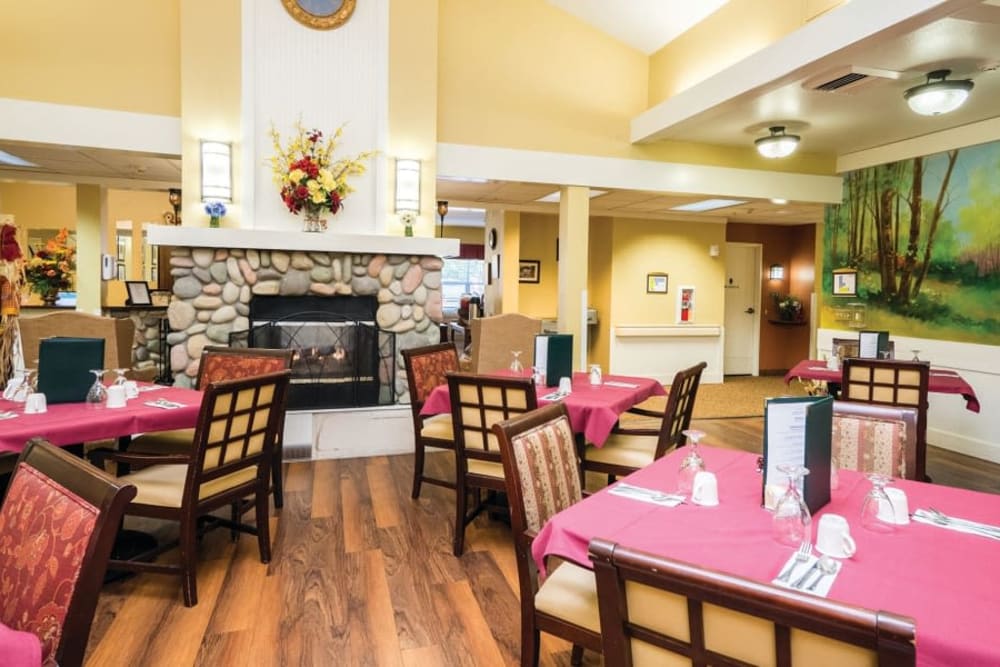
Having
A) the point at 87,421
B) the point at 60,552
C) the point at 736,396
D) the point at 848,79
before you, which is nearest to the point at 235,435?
the point at 87,421

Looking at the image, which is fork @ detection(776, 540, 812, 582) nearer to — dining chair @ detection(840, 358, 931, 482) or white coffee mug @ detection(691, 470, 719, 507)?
white coffee mug @ detection(691, 470, 719, 507)

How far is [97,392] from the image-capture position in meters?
2.84

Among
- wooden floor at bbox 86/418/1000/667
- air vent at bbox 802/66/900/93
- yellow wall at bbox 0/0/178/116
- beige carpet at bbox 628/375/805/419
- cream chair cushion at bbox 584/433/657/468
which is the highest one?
yellow wall at bbox 0/0/178/116

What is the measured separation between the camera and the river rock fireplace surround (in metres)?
4.52

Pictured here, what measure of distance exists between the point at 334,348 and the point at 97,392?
89.8 inches

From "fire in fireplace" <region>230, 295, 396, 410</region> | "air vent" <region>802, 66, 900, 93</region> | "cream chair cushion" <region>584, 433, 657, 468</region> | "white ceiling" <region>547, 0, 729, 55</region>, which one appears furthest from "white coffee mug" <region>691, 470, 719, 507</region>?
"white ceiling" <region>547, 0, 729, 55</region>

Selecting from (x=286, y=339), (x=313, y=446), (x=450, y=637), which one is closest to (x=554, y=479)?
(x=450, y=637)

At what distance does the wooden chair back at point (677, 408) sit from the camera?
2.96 m

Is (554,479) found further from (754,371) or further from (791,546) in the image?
(754,371)

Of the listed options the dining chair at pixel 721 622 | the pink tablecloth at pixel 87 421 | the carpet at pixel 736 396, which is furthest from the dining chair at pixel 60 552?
the carpet at pixel 736 396

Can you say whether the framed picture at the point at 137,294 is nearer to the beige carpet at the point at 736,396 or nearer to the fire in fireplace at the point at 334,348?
the fire in fireplace at the point at 334,348

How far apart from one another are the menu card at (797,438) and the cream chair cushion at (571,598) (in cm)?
57

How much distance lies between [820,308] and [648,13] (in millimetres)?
3744

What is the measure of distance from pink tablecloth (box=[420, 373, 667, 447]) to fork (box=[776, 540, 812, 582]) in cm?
133
